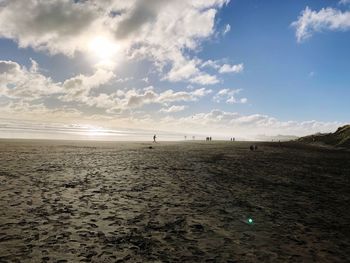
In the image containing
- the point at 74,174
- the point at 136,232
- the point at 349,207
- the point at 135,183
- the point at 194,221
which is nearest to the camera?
the point at 136,232

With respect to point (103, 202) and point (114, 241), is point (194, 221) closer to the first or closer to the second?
point (114, 241)

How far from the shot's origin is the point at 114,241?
8539mm

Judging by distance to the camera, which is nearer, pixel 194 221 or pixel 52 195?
pixel 194 221

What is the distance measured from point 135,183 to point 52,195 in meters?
4.91

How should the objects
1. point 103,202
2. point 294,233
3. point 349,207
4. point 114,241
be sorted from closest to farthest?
point 114,241, point 294,233, point 103,202, point 349,207

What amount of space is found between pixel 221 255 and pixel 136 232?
273 centimetres

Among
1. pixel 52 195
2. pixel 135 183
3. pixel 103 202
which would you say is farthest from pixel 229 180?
pixel 52 195

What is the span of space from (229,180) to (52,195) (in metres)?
10.8

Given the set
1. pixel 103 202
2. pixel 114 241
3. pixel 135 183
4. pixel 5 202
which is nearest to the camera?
pixel 114 241

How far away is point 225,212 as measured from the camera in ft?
40.3

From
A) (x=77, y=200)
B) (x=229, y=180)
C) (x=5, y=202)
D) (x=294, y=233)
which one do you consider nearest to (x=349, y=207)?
(x=294, y=233)

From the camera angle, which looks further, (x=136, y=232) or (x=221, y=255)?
(x=136, y=232)

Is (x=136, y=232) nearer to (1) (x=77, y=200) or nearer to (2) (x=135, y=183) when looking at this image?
(1) (x=77, y=200)

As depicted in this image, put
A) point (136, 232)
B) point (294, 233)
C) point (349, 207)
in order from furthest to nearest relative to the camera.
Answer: point (349, 207), point (294, 233), point (136, 232)
